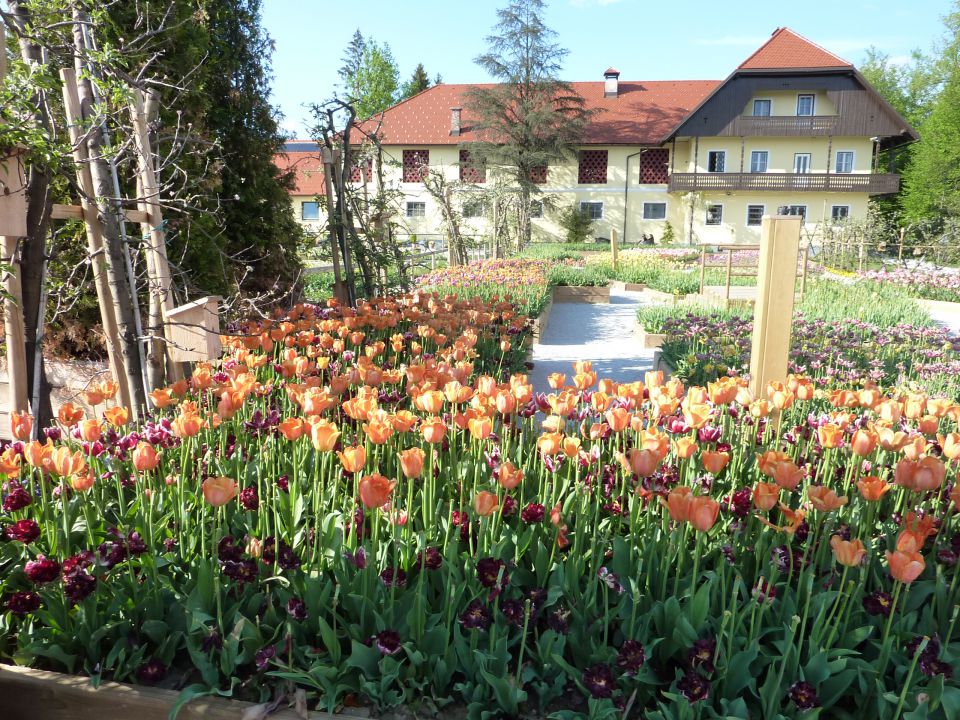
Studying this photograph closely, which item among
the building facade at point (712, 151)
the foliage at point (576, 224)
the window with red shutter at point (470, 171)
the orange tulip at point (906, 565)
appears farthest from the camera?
the foliage at point (576, 224)

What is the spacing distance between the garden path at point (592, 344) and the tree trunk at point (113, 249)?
3.00 m

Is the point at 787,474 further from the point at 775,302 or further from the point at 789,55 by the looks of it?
the point at 789,55

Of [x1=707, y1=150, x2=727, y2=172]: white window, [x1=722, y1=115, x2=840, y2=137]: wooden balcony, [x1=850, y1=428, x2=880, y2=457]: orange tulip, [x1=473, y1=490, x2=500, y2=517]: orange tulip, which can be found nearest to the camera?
[x1=473, y1=490, x2=500, y2=517]: orange tulip

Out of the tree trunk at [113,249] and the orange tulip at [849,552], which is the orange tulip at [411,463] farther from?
the tree trunk at [113,249]

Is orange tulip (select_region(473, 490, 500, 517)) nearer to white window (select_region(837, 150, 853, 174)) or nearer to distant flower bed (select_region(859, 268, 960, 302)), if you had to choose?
distant flower bed (select_region(859, 268, 960, 302))

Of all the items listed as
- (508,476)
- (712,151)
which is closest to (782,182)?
(712,151)

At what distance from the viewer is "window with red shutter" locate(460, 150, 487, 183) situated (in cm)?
3183

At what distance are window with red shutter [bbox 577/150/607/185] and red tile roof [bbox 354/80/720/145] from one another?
834 millimetres

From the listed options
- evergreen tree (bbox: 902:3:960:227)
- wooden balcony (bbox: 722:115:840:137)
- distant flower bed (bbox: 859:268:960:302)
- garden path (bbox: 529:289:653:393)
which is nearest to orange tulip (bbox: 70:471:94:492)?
garden path (bbox: 529:289:653:393)

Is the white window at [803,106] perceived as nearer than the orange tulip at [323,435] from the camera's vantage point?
No

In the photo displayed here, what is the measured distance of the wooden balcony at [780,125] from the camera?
1238 inches

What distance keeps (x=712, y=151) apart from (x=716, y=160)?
0.48m

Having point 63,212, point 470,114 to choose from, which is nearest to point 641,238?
point 470,114

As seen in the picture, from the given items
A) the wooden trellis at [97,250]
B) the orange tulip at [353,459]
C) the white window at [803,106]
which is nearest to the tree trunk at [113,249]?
the wooden trellis at [97,250]
